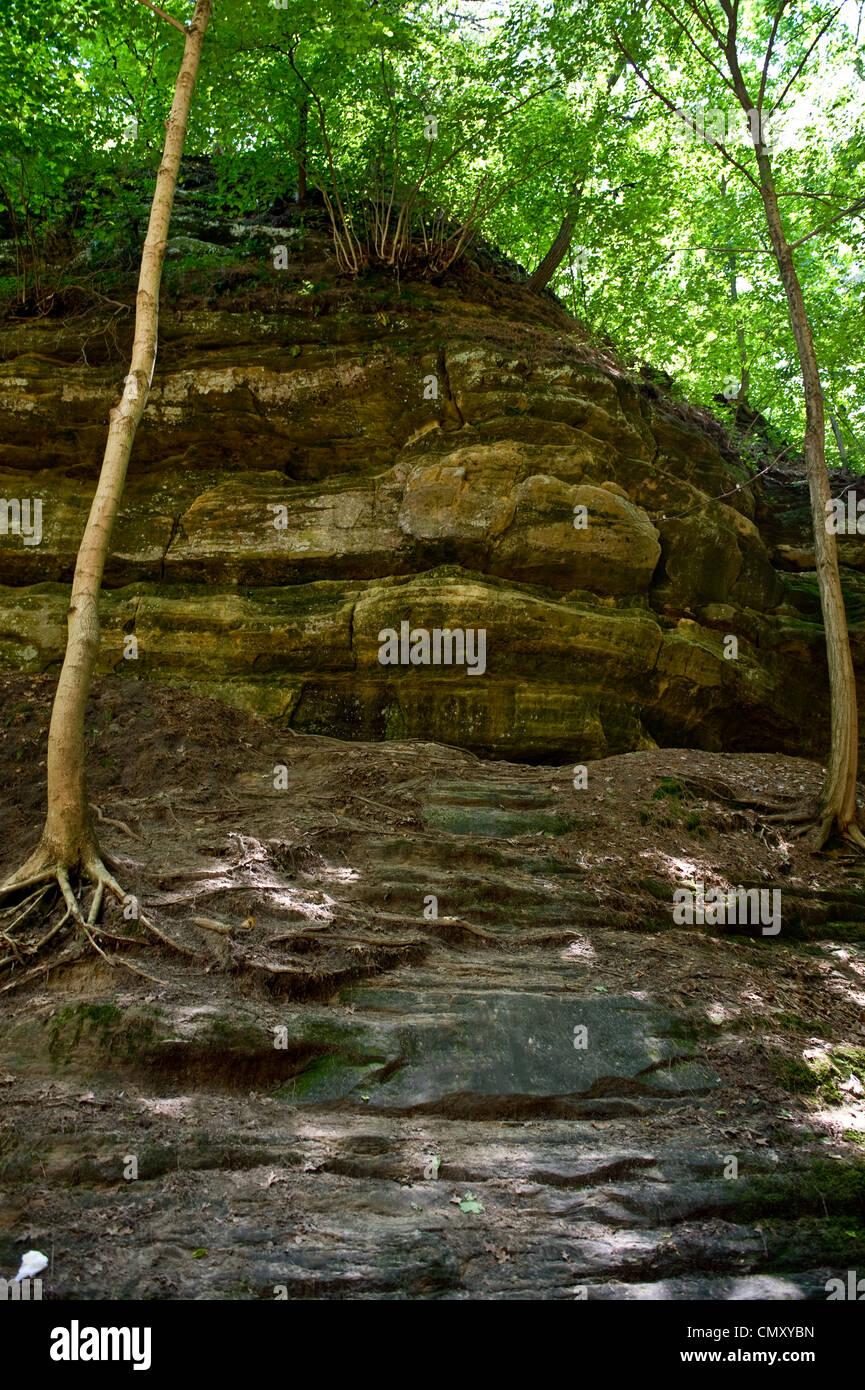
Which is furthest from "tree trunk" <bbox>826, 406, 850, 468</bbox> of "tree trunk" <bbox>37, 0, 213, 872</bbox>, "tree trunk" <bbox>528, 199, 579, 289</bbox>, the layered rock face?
"tree trunk" <bbox>37, 0, 213, 872</bbox>

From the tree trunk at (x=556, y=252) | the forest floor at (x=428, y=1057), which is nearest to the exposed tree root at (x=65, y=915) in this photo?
the forest floor at (x=428, y=1057)

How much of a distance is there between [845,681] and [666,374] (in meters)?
10.5

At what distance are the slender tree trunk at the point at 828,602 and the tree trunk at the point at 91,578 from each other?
8.66 metres

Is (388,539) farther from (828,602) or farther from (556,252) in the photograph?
(556,252)

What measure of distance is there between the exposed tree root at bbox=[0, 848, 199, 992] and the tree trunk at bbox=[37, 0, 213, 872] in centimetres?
12

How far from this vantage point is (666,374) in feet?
59.9

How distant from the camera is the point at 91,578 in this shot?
731cm

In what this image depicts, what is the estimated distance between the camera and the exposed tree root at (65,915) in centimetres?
604

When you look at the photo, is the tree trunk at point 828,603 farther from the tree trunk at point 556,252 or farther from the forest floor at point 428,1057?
the tree trunk at point 556,252

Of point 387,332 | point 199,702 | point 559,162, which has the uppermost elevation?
point 559,162

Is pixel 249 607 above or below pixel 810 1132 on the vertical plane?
above

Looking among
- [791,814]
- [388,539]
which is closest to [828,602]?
[791,814]

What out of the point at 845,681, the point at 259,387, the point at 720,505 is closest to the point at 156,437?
the point at 259,387

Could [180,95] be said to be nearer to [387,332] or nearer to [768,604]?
[387,332]
